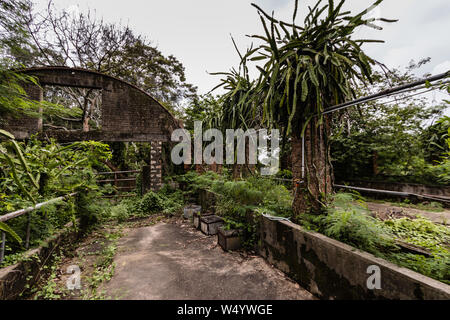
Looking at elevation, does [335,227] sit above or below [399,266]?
above

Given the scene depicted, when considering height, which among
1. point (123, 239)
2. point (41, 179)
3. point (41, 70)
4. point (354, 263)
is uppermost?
point (41, 70)

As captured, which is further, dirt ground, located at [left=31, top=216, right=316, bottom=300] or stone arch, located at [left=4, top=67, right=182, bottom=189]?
stone arch, located at [left=4, top=67, right=182, bottom=189]

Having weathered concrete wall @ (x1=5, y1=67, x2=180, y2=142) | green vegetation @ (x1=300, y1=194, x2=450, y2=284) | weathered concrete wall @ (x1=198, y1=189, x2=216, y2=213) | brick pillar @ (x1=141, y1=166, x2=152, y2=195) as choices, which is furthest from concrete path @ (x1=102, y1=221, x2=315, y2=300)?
weathered concrete wall @ (x1=5, y1=67, x2=180, y2=142)

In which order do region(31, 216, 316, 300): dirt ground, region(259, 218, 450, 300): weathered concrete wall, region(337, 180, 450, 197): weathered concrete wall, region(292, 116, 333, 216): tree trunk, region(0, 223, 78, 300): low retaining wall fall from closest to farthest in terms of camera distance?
region(259, 218, 450, 300): weathered concrete wall
region(0, 223, 78, 300): low retaining wall
region(31, 216, 316, 300): dirt ground
region(292, 116, 333, 216): tree trunk
region(337, 180, 450, 197): weathered concrete wall

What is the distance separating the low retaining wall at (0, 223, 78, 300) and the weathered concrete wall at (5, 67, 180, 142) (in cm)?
507

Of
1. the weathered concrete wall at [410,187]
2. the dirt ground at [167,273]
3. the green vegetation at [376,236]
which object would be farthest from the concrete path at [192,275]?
the weathered concrete wall at [410,187]

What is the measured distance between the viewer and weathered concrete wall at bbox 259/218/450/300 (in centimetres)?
138

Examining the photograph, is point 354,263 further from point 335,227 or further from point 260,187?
point 260,187

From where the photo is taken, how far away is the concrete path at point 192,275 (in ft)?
7.47

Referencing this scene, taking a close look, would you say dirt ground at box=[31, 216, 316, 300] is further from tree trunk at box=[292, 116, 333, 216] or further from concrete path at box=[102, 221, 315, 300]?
tree trunk at box=[292, 116, 333, 216]

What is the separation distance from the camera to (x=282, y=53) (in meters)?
2.61
